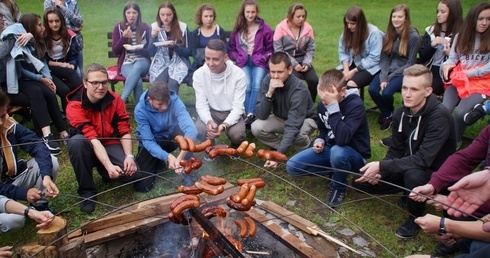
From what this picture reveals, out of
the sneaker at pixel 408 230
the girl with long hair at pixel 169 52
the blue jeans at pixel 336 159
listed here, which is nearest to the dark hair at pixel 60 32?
the girl with long hair at pixel 169 52

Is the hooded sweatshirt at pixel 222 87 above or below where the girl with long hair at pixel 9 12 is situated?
below

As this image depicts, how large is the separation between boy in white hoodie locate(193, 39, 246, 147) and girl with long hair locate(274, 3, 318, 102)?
1.48 m

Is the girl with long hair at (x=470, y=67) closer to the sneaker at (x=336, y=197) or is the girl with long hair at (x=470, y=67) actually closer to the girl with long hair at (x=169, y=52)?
the sneaker at (x=336, y=197)

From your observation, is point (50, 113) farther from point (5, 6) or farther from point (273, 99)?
point (273, 99)

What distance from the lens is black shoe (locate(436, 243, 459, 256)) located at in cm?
374

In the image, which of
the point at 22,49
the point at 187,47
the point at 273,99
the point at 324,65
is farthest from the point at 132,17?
the point at 324,65

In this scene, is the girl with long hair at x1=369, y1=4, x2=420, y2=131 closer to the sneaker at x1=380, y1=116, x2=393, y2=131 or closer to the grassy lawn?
the sneaker at x1=380, y1=116, x2=393, y2=131

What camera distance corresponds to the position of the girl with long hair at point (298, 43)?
6.81 metres

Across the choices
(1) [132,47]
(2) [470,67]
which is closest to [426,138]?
(2) [470,67]

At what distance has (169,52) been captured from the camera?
22.2ft

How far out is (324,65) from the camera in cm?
943

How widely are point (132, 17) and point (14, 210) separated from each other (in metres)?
3.91

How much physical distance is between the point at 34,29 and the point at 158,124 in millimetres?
2629

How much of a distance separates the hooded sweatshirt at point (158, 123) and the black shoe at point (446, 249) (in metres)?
2.79
